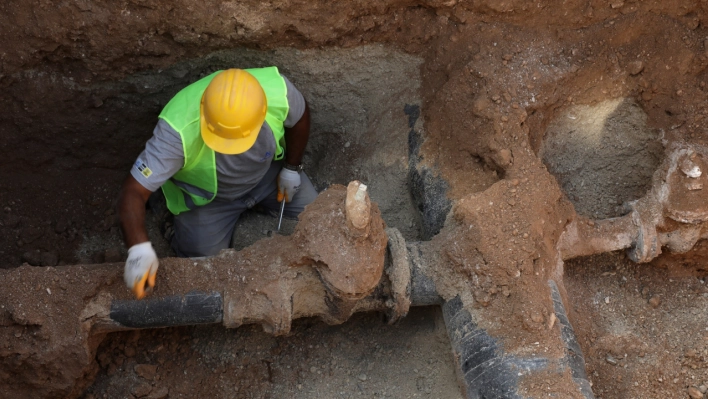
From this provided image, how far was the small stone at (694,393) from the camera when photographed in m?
3.58

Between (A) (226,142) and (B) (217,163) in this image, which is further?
(B) (217,163)

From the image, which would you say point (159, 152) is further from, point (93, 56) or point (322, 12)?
point (322, 12)

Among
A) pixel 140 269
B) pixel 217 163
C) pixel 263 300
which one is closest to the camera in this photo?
pixel 140 269

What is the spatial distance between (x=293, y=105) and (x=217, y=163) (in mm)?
510

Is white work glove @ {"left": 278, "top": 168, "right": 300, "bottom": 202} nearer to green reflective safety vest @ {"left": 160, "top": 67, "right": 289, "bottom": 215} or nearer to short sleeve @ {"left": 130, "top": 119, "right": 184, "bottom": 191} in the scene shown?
green reflective safety vest @ {"left": 160, "top": 67, "right": 289, "bottom": 215}

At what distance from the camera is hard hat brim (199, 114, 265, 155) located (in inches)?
130

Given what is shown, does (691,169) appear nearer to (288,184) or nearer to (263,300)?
(288,184)

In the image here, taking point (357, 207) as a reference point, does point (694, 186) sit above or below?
above

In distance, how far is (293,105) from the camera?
367 cm

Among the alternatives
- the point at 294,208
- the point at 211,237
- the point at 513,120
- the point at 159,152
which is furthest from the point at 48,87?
the point at 513,120

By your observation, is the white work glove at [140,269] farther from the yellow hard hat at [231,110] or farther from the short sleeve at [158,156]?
the yellow hard hat at [231,110]

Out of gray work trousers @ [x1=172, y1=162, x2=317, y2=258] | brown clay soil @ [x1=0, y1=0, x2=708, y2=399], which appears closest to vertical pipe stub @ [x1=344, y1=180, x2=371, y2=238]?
brown clay soil @ [x1=0, y1=0, x2=708, y2=399]

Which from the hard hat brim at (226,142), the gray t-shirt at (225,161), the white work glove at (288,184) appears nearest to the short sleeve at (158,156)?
the gray t-shirt at (225,161)

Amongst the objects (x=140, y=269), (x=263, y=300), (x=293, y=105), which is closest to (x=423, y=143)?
(x=293, y=105)
